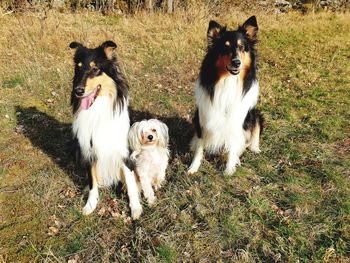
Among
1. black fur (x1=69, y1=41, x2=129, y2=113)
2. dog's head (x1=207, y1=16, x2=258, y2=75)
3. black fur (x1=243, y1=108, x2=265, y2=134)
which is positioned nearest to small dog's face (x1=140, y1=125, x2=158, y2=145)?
black fur (x1=69, y1=41, x2=129, y2=113)

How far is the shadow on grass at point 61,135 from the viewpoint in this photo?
16.4 ft

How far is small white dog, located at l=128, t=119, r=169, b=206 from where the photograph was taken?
161 inches

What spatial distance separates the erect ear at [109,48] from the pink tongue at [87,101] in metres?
0.44

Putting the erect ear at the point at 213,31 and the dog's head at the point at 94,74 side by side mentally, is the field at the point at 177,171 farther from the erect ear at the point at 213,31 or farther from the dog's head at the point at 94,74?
the erect ear at the point at 213,31

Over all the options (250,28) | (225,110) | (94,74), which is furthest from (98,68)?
(250,28)

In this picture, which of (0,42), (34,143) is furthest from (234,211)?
(0,42)

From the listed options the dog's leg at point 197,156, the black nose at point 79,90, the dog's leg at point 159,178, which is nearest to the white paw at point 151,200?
the dog's leg at point 159,178

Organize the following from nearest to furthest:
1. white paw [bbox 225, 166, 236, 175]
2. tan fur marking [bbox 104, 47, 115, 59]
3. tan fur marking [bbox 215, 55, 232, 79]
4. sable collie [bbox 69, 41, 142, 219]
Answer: sable collie [bbox 69, 41, 142, 219], tan fur marking [bbox 104, 47, 115, 59], tan fur marking [bbox 215, 55, 232, 79], white paw [bbox 225, 166, 236, 175]

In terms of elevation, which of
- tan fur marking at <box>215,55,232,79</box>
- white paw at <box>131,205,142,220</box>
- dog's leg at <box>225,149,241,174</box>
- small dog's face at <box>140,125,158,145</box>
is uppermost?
tan fur marking at <box>215,55,232,79</box>

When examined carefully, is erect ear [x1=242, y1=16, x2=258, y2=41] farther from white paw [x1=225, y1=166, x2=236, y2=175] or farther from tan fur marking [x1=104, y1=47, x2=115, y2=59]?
white paw [x1=225, y1=166, x2=236, y2=175]

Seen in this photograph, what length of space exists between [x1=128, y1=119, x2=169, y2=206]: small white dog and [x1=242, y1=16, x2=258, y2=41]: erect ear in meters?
1.43

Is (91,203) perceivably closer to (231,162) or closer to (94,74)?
(94,74)

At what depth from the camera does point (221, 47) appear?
4020 mm

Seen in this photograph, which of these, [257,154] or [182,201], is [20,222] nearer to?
[182,201]
